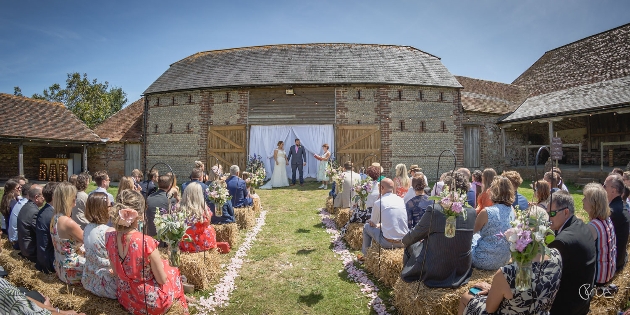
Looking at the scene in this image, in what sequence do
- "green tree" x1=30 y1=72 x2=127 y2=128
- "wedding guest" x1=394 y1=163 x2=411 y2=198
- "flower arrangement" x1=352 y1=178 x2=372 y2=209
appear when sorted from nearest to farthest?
"flower arrangement" x1=352 y1=178 x2=372 y2=209, "wedding guest" x1=394 y1=163 x2=411 y2=198, "green tree" x1=30 y1=72 x2=127 y2=128

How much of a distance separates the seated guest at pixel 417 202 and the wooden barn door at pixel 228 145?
12699 mm

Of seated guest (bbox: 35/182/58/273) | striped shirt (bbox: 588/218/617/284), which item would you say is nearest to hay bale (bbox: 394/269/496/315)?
striped shirt (bbox: 588/218/617/284)

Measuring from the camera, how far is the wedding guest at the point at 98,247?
11.8 feet

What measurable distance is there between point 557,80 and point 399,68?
10.8 m

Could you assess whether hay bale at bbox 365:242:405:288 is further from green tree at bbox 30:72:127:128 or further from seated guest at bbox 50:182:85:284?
green tree at bbox 30:72:127:128

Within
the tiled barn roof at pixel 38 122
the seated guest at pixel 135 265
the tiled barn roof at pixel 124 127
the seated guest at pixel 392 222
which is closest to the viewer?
the seated guest at pixel 135 265

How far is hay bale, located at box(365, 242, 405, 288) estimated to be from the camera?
4.64 meters

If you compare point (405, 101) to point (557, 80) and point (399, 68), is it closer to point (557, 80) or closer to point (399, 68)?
point (399, 68)

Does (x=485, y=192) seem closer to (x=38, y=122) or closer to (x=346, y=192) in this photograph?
(x=346, y=192)

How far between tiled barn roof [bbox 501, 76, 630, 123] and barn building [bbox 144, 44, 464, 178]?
388 cm

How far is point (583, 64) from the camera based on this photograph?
787 inches

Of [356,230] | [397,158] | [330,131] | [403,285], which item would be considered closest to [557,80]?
[397,158]

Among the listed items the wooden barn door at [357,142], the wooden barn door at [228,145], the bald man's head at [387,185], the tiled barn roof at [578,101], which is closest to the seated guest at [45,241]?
the bald man's head at [387,185]

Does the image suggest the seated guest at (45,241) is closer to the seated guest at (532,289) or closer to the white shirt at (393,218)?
the white shirt at (393,218)
